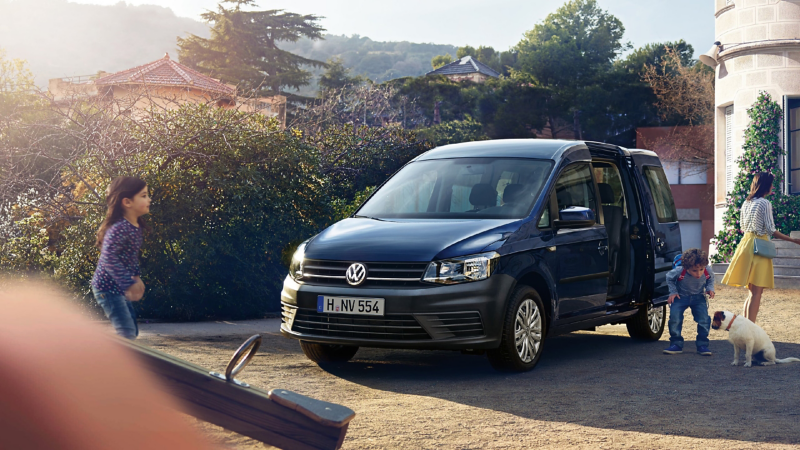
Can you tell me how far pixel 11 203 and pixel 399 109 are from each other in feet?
126

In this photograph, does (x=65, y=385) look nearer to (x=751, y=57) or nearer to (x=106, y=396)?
(x=106, y=396)

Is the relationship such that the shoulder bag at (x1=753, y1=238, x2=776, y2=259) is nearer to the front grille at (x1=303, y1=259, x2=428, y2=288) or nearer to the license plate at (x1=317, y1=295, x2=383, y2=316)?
the front grille at (x1=303, y1=259, x2=428, y2=288)

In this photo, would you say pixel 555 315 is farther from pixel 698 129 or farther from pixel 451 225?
pixel 698 129

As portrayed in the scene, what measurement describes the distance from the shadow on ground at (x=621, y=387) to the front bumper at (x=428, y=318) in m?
0.38

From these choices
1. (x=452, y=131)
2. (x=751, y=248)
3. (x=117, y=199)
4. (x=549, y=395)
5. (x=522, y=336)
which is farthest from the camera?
(x=452, y=131)

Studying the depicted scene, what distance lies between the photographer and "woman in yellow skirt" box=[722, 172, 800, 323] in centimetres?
1015

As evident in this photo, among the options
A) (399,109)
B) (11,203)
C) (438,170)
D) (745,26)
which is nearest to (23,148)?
(11,203)

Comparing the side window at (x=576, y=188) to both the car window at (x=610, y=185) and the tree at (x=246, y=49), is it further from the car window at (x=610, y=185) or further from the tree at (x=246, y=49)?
the tree at (x=246, y=49)

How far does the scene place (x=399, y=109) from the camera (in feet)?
164

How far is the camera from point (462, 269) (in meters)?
7.02

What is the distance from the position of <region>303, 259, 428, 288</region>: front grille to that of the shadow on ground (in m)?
0.83

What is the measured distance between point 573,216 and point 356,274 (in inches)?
82.7

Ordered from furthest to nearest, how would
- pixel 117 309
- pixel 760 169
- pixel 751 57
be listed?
pixel 751 57 < pixel 760 169 < pixel 117 309

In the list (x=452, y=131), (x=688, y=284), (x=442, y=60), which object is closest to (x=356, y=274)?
(x=688, y=284)
